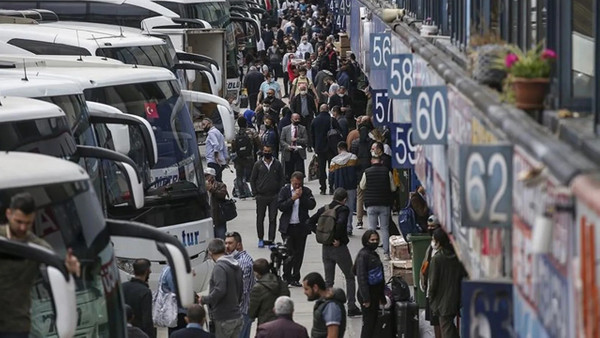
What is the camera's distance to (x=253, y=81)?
4262cm

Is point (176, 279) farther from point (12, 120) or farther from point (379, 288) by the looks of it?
point (379, 288)

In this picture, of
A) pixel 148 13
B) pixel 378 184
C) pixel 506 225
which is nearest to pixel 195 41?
pixel 148 13

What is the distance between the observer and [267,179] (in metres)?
25.1

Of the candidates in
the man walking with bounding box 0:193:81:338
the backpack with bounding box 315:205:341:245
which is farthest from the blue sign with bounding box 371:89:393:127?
the man walking with bounding box 0:193:81:338

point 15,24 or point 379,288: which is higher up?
point 15,24

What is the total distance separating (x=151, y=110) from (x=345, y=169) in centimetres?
537

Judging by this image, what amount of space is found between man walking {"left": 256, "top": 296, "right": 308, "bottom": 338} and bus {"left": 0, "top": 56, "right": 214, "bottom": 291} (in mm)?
5157

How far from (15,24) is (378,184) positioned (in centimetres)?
955

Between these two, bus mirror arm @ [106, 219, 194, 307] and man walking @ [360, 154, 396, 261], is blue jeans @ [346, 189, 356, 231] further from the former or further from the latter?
bus mirror arm @ [106, 219, 194, 307]

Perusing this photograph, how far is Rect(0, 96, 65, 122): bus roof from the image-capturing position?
14.5m

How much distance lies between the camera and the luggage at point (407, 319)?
18.5 m

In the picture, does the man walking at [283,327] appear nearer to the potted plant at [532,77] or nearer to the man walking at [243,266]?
the man walking at [243,266]

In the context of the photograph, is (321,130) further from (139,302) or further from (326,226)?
(139,302)

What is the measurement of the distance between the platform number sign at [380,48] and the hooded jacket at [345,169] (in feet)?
12.6
